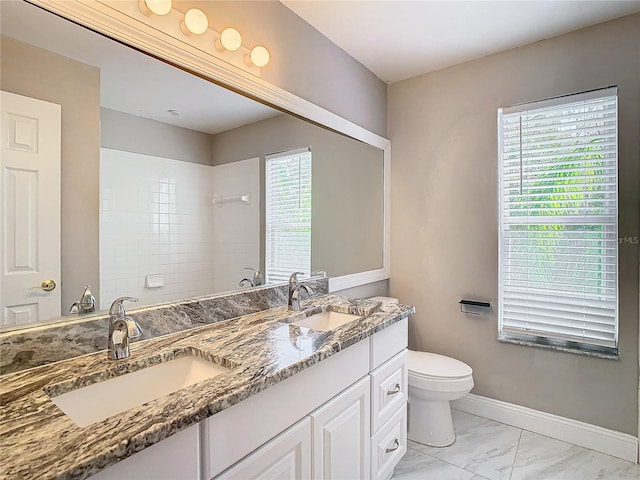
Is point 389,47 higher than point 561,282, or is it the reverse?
point 389,47

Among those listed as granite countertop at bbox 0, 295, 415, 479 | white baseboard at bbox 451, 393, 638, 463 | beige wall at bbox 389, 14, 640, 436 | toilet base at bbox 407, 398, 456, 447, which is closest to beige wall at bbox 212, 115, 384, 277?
beige wall at bbox 389, 14, 640, 436

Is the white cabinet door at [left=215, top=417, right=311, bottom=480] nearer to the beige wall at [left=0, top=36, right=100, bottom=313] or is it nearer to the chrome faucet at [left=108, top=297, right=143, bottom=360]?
the chrome faucet at [left=108, top=297, right=143, bottom=360]

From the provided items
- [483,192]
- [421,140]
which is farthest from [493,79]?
[483,192]

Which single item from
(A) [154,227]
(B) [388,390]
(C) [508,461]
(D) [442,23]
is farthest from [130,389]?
(D) [442,23]

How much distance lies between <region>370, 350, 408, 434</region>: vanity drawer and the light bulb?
1.47 metres

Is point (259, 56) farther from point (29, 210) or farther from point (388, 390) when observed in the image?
point (388, 390)

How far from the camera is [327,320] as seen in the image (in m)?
1.79

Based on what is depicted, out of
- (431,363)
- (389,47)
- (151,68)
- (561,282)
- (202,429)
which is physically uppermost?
(389,47)

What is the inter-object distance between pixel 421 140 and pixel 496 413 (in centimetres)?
196

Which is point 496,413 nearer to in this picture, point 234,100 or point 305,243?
point 305,243

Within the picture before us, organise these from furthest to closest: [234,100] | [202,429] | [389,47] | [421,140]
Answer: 1. [421,140]
2. [389,47]
3. [234,100]
4. [202,429]

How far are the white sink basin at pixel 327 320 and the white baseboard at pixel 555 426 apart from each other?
4.29 ft

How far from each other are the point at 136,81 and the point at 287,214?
0.95m

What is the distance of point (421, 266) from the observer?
259cm
